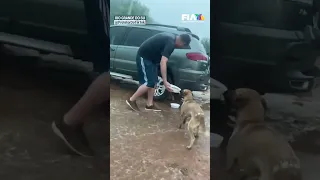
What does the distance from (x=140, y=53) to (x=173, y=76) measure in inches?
11.6

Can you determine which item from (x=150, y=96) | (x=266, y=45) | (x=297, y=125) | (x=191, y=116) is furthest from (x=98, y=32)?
(x=297, y=125)

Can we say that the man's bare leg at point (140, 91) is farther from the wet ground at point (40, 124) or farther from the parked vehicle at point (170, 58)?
the wet ground at point (40, 124)

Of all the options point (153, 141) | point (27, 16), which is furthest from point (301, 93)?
point (27, 16)

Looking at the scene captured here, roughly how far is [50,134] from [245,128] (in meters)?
1.44

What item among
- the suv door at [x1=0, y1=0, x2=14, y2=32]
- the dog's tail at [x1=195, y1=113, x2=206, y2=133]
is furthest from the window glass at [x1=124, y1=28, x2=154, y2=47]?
the suv door at [x1=0, y1=0, x2=14, y2=32]

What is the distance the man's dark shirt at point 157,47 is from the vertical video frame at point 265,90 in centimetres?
32

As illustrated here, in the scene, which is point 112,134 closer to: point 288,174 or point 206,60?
point 206,60

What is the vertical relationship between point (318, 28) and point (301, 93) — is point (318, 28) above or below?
above

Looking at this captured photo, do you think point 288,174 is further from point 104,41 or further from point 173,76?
point 104,41

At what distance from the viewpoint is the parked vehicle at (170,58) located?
283cm

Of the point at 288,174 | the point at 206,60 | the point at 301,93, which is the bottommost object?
the point at 288,174

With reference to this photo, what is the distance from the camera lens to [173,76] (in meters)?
2.87

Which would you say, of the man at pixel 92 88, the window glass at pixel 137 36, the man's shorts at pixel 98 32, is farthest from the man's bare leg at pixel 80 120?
the window glass at pixel 137 36

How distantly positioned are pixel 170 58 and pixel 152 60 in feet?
0.44
